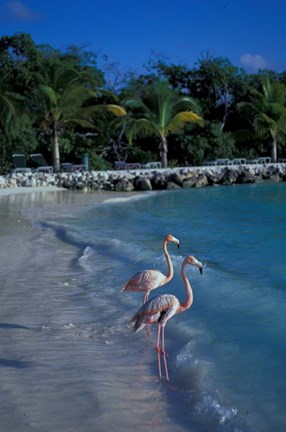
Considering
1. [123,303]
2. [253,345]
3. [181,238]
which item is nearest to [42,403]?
[253,345]

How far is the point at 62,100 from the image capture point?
27.3m

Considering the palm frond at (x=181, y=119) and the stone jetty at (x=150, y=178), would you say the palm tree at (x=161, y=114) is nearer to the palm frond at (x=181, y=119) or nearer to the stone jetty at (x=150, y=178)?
the palm frond at (x=181, y=119)

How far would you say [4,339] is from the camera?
199 inches

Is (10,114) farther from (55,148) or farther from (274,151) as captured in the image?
(274,151)

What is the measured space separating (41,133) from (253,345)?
27155mm

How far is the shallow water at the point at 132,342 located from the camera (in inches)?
141

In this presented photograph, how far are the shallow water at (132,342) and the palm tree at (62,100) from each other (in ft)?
56.5

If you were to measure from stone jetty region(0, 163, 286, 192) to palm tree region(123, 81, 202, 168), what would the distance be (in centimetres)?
262

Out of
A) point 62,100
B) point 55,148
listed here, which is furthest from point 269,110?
point 55,148

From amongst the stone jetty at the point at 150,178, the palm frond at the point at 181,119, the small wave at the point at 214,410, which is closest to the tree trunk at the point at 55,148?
the stone jetty at the point at 150,178

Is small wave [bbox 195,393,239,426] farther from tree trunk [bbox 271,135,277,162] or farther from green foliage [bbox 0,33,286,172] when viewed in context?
tree trunk [bbox 271,135,277,162]

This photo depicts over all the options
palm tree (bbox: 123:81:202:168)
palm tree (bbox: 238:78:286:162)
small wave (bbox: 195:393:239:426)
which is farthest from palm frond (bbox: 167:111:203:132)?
small wave (bbox: 195:393:239:426)

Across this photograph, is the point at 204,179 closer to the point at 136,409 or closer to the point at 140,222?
the point at 140,222

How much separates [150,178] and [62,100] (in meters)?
5.75
